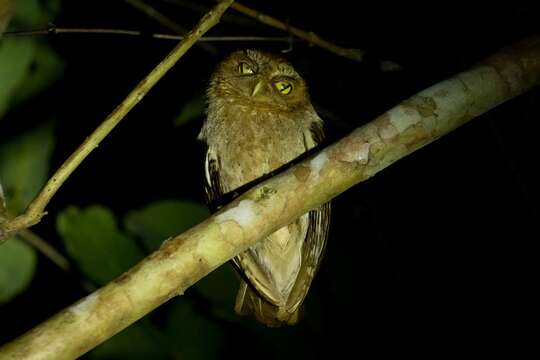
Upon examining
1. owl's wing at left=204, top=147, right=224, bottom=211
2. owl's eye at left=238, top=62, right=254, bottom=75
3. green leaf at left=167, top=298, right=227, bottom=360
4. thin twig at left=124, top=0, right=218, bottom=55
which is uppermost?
thin twig at left=124, top=0, right=218, bottom=55

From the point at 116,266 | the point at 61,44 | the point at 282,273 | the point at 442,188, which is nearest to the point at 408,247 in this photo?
the point at 442,188

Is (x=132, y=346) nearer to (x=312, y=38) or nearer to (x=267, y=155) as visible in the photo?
(x=267, y=155)

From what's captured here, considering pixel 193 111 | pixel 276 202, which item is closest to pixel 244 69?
pixel 193 111

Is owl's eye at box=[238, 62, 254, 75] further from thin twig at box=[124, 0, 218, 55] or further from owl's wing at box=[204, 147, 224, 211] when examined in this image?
owl's wing at box=[204, 147, 224, 211]

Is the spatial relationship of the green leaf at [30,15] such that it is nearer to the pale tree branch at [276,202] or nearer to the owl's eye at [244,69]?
the owl's eye at [244,69]

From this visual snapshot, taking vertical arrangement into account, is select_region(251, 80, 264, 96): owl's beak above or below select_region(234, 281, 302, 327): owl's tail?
above

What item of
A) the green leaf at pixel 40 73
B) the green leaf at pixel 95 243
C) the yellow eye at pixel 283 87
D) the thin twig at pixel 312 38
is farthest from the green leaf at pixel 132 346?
the thin twig at pixel 312 38

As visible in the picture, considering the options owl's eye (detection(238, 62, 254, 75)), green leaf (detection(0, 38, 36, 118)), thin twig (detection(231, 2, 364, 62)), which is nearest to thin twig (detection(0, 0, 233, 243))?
green leaf (detection(0, 38, 36, 118))
